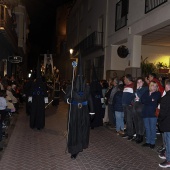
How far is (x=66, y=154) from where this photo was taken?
7.50 m

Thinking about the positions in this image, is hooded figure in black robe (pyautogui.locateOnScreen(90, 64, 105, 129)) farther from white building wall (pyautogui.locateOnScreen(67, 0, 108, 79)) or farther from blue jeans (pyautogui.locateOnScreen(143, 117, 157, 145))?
white building wall (pyautogui.locateOnScreen(67, 0, 108, 79))

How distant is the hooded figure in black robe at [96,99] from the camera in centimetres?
1115

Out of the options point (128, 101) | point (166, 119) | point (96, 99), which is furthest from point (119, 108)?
point (166, 119)

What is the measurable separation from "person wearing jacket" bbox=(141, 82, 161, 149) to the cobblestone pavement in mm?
429

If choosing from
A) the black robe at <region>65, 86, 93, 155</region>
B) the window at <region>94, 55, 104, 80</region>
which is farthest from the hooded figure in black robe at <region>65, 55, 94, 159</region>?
the window at <region>94, 55, 104, 80</region>

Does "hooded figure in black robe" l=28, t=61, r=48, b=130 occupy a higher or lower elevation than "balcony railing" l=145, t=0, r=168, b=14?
lower

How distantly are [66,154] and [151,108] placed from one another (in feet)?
8.25

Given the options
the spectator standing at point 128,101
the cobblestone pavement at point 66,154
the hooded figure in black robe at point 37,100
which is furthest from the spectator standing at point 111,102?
the hooded figure in black robe at point 37,100

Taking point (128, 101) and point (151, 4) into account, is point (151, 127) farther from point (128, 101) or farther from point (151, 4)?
point (151, 4)

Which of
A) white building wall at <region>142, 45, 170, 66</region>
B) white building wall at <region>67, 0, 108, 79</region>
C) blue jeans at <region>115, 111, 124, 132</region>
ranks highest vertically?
white building wall at <region>67, 0, 108, 79</region>

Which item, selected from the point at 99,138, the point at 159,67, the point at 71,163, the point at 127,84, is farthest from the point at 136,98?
the point at 159,67

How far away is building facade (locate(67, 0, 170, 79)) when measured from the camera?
1291 cm

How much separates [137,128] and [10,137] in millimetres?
3857

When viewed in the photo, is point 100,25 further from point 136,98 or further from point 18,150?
point 18,150
